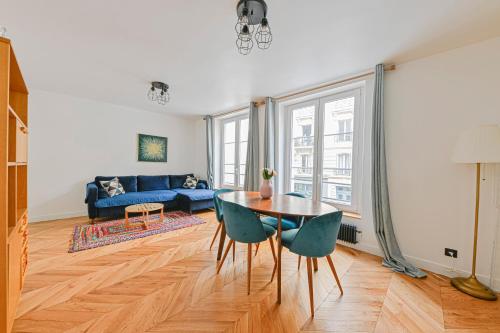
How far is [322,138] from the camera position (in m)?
3.25

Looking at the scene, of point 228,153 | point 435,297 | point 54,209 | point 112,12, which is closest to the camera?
point 112,12

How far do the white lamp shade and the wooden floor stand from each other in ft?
4.13

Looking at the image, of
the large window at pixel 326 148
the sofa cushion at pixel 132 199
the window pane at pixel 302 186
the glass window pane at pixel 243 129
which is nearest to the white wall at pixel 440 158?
the large window at pixel 326 148

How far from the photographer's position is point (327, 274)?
216 centimetres

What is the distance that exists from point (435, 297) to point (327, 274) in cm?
91

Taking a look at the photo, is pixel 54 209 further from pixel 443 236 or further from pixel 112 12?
pixel 443 236

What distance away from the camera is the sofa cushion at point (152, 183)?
4.77 m

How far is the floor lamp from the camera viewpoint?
1.75 m

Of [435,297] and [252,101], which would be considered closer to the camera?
[435,297]

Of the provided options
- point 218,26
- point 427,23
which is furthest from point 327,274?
point 218,26

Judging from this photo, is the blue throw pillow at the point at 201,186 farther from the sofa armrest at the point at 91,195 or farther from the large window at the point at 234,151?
the sofa armrest at the point at 91,195

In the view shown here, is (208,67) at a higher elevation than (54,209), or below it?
higher

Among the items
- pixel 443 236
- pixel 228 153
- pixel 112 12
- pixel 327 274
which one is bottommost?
pixel 327 274

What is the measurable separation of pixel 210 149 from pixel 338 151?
323 cm
